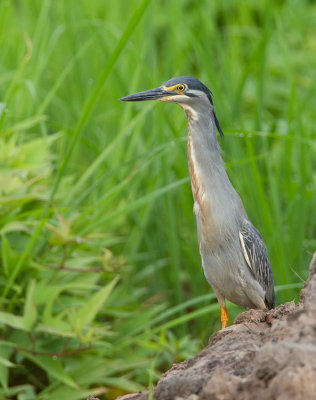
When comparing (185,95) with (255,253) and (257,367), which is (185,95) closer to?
(255,253)

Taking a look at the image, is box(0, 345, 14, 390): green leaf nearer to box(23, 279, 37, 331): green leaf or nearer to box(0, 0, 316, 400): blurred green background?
box(0, 0, 316, 400): blurred green background

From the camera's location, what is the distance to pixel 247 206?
394 cm

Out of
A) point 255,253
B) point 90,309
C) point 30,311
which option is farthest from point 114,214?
point 255,253

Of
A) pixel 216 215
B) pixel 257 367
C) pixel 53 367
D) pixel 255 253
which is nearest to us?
pixel 257 367

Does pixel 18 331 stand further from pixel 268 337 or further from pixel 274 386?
pixel 274 386

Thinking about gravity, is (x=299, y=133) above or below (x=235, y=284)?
above

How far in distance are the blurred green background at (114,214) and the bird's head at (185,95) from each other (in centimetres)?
21

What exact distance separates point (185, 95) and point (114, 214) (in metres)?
0.71

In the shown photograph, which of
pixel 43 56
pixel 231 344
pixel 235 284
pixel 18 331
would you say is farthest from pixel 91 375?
pixel 43 56

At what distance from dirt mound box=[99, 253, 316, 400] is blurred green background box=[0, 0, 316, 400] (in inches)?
35.9

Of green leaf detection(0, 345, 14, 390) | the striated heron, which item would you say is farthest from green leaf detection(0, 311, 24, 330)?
the striated heron

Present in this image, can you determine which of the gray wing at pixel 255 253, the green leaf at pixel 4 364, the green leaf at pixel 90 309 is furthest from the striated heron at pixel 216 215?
the green leaf at pixel 4 364

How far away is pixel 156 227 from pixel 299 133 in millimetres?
952

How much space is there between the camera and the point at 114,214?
11.0ft
